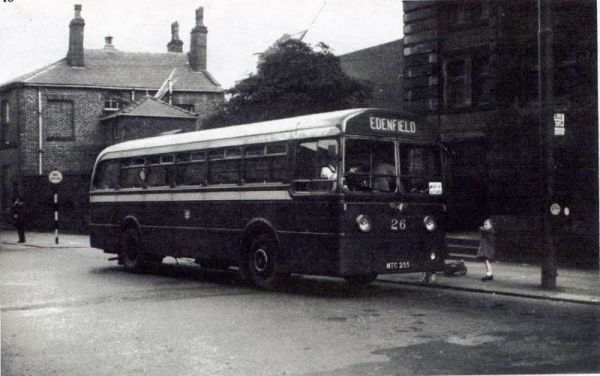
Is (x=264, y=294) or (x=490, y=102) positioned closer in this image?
(x=264, y=294)

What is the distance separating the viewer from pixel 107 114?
44844 mm

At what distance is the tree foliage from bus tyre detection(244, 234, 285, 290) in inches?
512

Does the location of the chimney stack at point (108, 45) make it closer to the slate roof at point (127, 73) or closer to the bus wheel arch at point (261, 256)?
the slate roof at point (127, 73)

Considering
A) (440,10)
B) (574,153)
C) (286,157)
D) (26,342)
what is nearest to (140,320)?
(26,342)

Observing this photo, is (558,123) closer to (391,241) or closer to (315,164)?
(391,241)

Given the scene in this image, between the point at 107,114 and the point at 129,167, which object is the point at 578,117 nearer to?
the point at 129,167

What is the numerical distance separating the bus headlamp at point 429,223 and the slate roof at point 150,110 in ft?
106

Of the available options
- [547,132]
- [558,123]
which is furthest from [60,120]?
[558,123]

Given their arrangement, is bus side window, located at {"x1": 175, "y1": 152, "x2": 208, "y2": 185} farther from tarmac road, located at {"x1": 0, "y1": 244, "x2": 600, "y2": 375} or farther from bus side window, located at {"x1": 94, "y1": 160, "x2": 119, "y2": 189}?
bus side window, located at {"x1": 94, "y1": 160, "x2": 119, "y2": 189}

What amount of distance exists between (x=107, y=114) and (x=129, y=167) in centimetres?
2840

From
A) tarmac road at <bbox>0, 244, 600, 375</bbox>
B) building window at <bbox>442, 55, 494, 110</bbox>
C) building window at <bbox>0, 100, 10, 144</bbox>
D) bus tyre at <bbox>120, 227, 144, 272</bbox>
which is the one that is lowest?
tarmac road at <bbox>0, 244, 600, 375</bbox>

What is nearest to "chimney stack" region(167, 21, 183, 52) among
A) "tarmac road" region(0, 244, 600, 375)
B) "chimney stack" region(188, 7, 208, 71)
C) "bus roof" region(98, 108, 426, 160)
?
"chimney stack" region(188, 7, 208, 71)

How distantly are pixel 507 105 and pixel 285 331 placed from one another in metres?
11.7

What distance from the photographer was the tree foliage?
86.9ft
